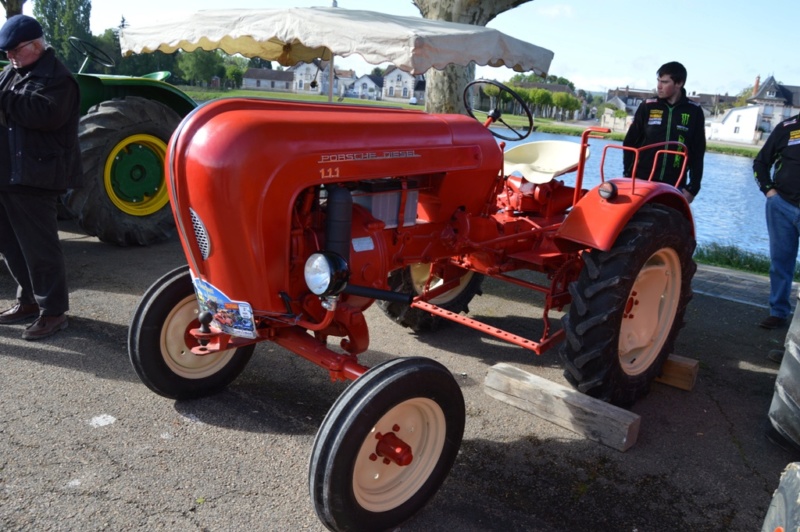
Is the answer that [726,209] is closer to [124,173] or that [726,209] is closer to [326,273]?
[124,173]

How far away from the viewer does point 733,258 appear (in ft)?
29.2

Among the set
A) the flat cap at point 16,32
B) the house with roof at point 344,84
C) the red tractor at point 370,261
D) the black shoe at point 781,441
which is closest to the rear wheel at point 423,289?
the red tractor at point 370,261

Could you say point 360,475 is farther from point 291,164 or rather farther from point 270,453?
point 291,164

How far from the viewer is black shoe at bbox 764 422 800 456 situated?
3.12m

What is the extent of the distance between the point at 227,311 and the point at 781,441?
8.86 feet

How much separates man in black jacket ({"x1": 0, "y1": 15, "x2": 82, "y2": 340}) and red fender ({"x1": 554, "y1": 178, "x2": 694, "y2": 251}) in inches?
114

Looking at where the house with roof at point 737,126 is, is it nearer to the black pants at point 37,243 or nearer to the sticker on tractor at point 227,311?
the black pants at point 37,243

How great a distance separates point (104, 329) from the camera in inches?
164

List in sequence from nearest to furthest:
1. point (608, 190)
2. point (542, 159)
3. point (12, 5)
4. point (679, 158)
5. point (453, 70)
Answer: point (608, 190), point (542, 159), point (679, 158), point (453, 70), point (12, 5)

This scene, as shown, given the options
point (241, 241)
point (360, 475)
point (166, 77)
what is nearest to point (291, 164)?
point (241, 241)

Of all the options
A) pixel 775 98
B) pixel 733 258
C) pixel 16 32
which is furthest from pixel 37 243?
pixel 775 98

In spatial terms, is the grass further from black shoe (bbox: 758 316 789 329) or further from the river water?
black shoe (bbox: 758 316 789 329)

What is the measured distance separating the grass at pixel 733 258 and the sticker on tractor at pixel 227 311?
23.7 feet

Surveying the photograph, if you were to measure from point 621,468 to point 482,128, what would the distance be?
1779 millimetres
